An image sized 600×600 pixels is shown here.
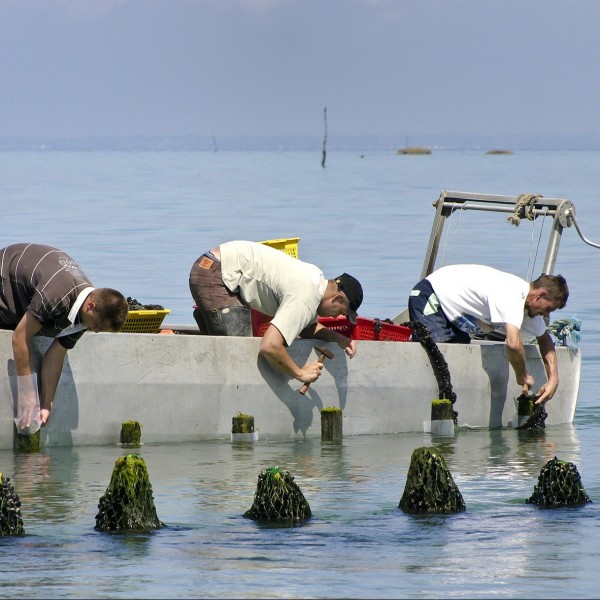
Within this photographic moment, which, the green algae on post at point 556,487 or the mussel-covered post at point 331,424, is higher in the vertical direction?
the mussel-covered post at point 331,424

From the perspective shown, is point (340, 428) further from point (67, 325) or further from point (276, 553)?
point (276, 553)

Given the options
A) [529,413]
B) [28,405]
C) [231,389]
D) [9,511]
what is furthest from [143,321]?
[9,511]

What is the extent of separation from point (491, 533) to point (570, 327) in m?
6.19

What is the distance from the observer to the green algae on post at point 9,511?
960 cm

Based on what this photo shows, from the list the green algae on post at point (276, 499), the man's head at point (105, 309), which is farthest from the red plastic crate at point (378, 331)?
the green algae on post at point (276, 499)

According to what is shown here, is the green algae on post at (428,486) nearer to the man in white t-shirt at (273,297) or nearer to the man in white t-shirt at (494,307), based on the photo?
the man in white t-shirt at (273,297)

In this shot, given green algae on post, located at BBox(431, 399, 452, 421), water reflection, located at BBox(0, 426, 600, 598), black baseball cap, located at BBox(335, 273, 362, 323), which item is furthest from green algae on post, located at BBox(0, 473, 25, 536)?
green algae on post, located at BBox(431, 399, 452, 421)

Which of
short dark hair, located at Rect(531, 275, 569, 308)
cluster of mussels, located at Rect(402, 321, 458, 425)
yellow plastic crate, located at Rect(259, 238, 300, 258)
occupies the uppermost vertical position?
yellow plastic crate, located at Rect(259, 238, 300, 258)

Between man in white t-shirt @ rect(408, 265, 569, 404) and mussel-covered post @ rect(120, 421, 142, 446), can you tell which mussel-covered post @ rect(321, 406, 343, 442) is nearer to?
man in white t-shirt @ rect(408, 265, 569, 404)

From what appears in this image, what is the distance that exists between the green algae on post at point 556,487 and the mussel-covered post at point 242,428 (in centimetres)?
287

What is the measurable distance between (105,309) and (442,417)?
415 centimetres

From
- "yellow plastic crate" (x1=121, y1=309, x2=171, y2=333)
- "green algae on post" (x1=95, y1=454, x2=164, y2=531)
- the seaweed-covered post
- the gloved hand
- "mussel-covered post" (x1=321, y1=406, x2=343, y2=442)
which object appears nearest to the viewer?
"green algae on post" (x1=95, y1=454, x2=164, y2=531)

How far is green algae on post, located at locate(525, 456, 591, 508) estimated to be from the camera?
36.3 feet

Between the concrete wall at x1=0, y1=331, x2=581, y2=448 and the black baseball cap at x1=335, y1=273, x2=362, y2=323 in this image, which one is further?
the black baseball cap at x1=335, y1=273, x2=362, y2=323
